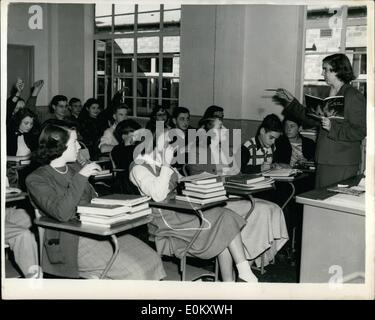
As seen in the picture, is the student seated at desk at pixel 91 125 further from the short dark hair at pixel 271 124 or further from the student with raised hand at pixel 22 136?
the short dark hair at pixel 271 124

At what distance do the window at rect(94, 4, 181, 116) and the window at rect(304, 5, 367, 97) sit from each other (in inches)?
88.5

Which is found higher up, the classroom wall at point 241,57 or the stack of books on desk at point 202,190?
the classroom wall at point 241,57

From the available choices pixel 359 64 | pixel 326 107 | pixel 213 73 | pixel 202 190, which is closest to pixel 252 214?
pixel 202 190

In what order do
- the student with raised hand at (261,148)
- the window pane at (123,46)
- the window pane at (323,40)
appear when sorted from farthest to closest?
the window pane at (123,46)
the window pane at (323,40)
the student with raised hand at (261,148)

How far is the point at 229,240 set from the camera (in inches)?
105

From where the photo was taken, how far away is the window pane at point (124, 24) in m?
7.95

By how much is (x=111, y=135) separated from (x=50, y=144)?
257 cm

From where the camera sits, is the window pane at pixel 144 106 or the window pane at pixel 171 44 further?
the window pane at pixel 144 106

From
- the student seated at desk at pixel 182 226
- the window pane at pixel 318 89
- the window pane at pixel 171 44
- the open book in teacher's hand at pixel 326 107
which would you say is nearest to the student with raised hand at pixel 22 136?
the student seated at desk at pixel 182 226

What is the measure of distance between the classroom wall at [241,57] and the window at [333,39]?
137 mm

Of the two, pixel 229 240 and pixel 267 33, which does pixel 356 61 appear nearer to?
pixel 267 33

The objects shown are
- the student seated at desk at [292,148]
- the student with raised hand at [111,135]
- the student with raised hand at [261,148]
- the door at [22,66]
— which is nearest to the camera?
the student with raised hand at [261,148]

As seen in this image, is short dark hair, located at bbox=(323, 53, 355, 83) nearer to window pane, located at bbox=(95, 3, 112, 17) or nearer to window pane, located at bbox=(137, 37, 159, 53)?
window pane, located at bbox=(137, 37, 159, 53)

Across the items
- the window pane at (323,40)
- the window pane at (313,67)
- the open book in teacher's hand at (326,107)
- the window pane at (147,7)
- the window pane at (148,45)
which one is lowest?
the open book in teacher's hand at (326,107)
